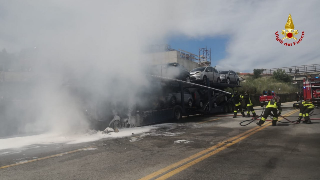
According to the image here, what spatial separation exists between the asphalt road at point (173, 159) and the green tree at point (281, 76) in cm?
4907

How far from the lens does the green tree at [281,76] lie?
169ft

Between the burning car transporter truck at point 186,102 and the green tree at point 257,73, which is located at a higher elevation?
the green tree at point 257,73

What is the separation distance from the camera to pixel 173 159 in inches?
206

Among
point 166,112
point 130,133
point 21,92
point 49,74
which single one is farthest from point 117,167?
point 166,112

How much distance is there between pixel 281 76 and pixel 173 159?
5342cm

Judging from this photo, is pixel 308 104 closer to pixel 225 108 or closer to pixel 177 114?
pixel 177 114

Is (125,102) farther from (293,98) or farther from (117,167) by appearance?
(293,98)

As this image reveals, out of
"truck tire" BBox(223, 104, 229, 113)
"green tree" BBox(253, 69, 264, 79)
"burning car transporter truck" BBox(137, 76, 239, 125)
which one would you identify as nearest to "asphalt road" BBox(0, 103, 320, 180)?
"burning car transporter truck" BBox(137, 76, 239, 125)

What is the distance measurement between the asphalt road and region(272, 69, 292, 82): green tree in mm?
49072

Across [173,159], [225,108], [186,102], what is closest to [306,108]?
[186,102]

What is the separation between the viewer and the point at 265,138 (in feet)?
24.9

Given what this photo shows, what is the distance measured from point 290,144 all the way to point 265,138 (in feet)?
3.14

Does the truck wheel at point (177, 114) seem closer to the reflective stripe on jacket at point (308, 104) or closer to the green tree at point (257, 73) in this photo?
the reflective stripe on jacket at point (308, 104)

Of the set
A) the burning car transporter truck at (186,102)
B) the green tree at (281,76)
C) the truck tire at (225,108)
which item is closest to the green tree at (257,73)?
the green tree at (281,76)
